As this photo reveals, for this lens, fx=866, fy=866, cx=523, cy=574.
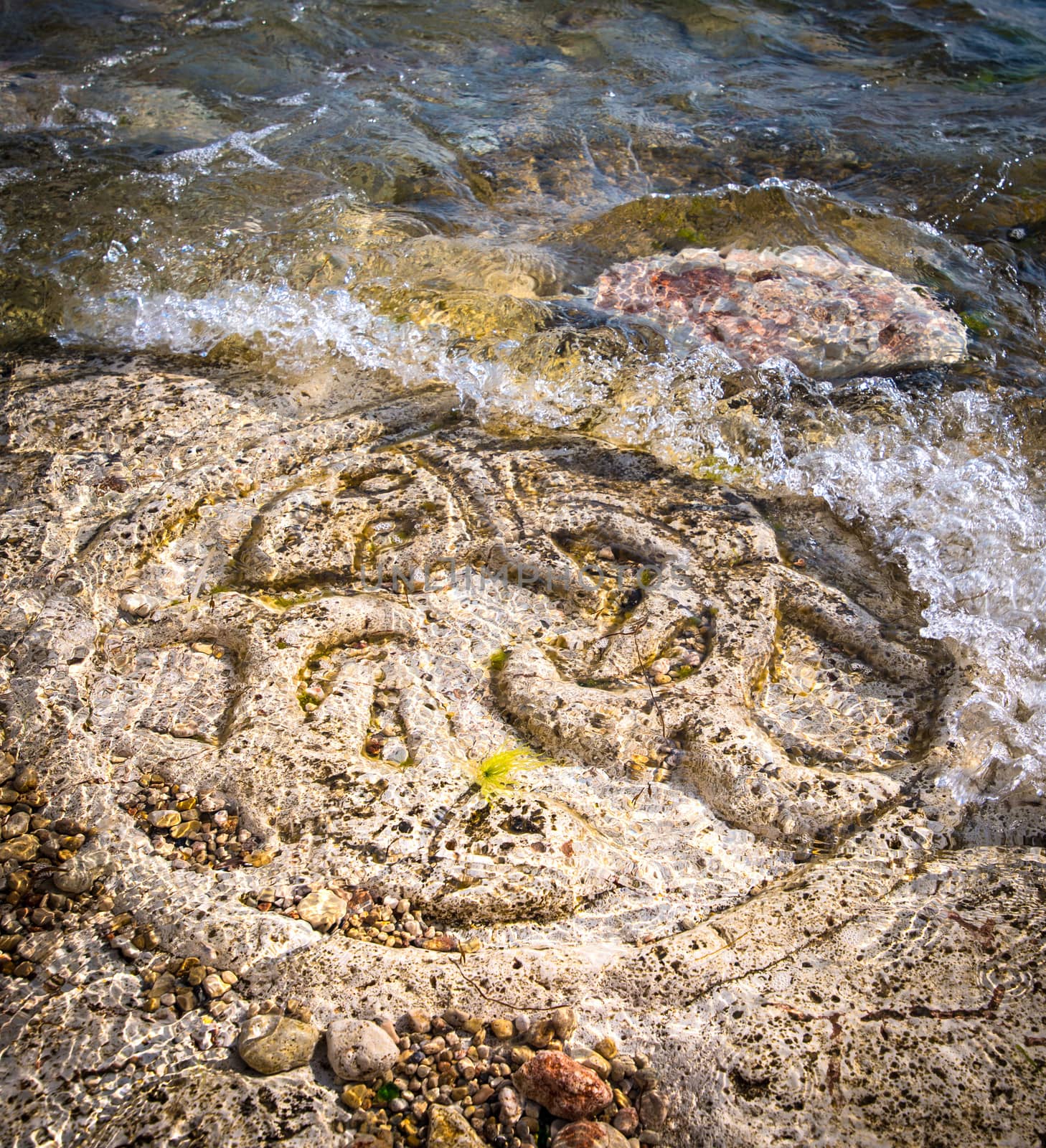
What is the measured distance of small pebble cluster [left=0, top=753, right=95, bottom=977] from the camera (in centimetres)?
210

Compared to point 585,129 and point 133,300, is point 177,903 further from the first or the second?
point 585,129

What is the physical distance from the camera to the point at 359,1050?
191 centimetres

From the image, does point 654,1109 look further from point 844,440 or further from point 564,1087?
point 844,440

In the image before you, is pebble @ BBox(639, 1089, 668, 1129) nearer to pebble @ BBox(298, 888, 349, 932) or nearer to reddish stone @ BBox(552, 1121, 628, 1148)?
reddish stone @ BBox(552, 1121, 628, 1148)

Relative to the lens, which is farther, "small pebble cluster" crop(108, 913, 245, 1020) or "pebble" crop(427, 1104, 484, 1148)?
"small pebble cluster" crop(108, 913, 245, 1020)

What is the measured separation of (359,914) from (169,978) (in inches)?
18.1

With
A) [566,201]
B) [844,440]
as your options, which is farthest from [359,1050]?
[566,201]

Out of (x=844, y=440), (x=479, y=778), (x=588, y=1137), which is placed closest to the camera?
(x=588, y=1137)

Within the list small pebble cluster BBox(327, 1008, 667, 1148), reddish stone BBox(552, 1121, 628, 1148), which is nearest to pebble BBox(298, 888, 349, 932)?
small pebble cluster BBox(327, 1008, 667, 1148)

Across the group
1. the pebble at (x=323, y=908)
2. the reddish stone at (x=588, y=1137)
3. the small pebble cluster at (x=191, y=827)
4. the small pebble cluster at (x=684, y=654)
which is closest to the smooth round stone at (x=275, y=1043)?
the pebble at (x=323, y=908)

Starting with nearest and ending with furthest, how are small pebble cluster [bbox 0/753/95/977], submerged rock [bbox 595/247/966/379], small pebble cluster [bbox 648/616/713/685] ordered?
1. small pebble cluster [bbox 0/753/95/977]
2. small pebble cluster [bbox 648/616/713/685]
3. submerged rock [bbox 595/247/966/379]

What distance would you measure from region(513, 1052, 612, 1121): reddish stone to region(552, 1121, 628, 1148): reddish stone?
0.03 meters

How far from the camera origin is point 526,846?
7.84 ft

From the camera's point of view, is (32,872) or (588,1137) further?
(32,872)
